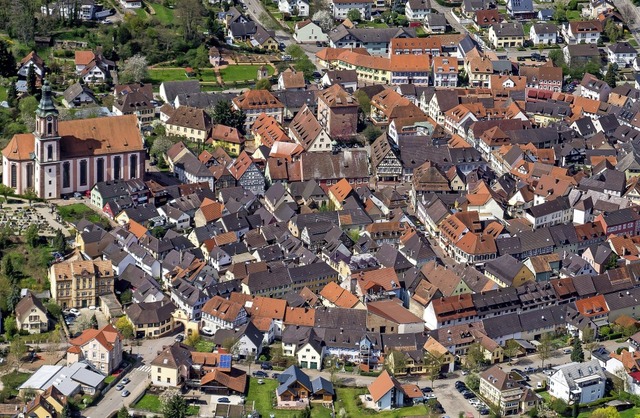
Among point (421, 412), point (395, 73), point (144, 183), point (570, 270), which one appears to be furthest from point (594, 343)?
point (395, 73)

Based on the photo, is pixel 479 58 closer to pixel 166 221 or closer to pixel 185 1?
pixel 185 1

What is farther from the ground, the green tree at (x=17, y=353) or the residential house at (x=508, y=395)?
the residential house at (x=508, y=395)

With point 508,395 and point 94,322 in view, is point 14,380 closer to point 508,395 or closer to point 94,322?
point 94,322

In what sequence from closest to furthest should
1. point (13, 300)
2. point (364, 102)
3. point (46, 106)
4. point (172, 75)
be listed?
point (13, 300), point (46, 106), point (364, 102), point (172, 75)

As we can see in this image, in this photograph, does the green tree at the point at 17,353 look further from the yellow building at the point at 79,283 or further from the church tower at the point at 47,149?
the church tower at the point at 47,149

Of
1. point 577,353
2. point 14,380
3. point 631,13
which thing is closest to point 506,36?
point 631,13

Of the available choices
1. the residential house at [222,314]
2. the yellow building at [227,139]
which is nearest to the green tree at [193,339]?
the residential house at [222,314]

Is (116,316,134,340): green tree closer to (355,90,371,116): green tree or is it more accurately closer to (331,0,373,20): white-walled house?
(355,90,371,116): green tree
